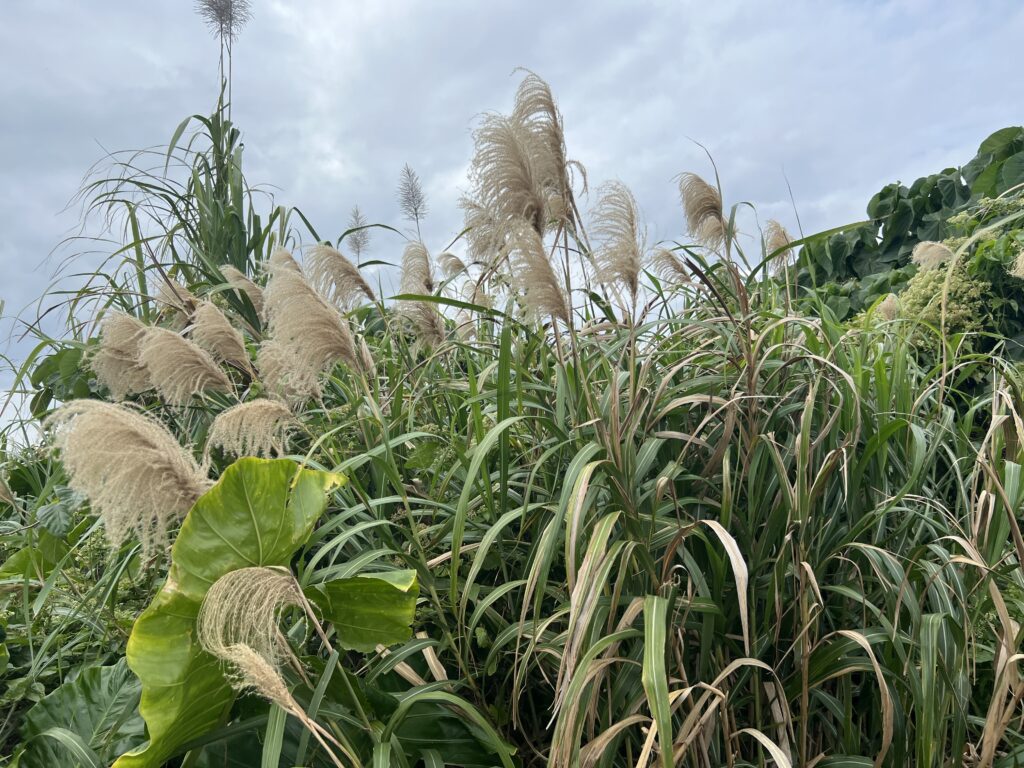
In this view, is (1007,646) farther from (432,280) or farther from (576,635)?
(432,280)

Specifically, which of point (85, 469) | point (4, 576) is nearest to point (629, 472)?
point (85, 469)

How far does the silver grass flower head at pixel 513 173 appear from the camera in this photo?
1938mm

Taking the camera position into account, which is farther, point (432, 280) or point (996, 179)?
point (996, 179)

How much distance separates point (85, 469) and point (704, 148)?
6.89 feet

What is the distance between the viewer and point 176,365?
73.9 inches

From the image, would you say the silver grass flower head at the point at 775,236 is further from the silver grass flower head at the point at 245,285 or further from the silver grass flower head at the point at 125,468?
the silver grass flower head at the point at 125,468

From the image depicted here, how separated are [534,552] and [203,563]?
756mm

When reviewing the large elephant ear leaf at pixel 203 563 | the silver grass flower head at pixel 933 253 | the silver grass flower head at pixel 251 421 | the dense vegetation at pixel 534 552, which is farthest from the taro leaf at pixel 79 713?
the silver grass flower head at pixel 933 253

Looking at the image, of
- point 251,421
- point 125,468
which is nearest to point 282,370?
point 251,421

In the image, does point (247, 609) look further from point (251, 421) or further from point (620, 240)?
point (620, 240)

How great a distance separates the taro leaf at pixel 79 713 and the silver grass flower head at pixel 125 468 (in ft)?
2.47

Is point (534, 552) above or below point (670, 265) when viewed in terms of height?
below

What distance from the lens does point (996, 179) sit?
17.4 feet

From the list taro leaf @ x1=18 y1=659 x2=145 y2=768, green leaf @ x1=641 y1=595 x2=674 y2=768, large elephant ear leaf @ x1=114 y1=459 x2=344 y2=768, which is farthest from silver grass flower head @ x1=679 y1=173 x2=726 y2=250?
taro leaf @ x1=18 y1=659 x2=145 y2=768
